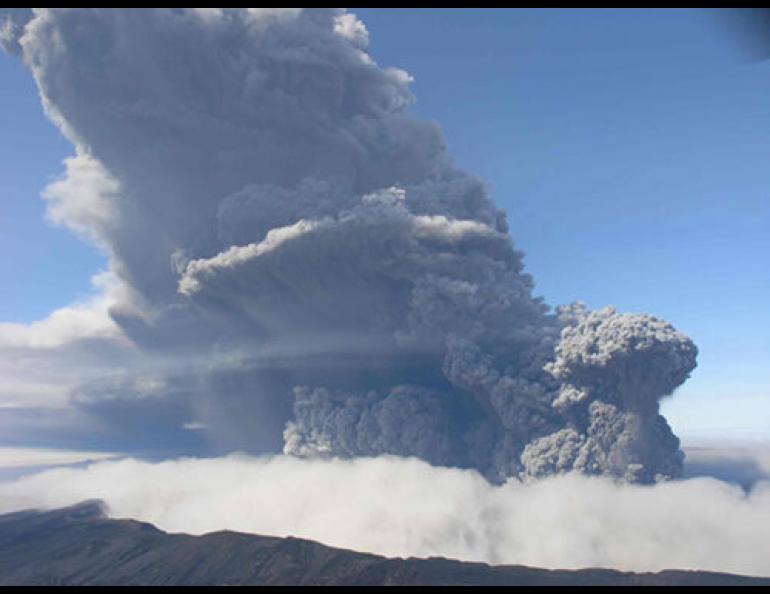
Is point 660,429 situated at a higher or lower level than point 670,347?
lower

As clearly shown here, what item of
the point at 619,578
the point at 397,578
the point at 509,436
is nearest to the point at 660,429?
the point at 509,436

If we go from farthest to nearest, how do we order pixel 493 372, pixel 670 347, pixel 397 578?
pixel 397 578 → pixel 493 372 → pixel 670 347

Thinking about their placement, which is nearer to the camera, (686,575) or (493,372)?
(493,372)

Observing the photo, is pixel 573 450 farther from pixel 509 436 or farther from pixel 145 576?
pixel 145 576

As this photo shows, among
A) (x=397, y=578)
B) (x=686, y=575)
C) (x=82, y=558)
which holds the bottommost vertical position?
(x=686, y=575)

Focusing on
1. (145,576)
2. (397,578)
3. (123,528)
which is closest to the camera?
(397,578)

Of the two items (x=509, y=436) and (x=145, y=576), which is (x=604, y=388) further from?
(x=145, y=576)

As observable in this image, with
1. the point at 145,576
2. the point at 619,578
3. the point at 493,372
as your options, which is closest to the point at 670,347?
the point at 493,372
